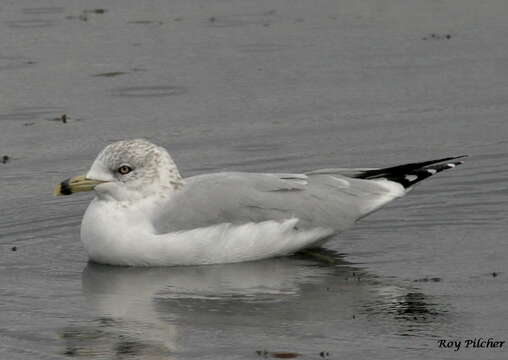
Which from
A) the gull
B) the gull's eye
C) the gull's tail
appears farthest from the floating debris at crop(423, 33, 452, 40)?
the gull's eye

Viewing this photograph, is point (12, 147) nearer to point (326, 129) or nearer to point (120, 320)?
point (326, 129)

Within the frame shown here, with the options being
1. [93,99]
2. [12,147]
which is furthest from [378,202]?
[93,99]

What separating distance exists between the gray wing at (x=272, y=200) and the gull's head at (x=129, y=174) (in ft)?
0.55

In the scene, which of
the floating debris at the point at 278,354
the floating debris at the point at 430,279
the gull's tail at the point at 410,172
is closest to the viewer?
the floating debris at the point at 278,354

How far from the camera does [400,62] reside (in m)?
16.2

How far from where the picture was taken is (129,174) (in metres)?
10.7

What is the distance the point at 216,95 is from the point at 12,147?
2469 millimetres

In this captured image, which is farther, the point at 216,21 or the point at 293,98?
the point at 216,21

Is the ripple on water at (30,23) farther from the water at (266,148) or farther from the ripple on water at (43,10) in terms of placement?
the ripple on water at (43,10)

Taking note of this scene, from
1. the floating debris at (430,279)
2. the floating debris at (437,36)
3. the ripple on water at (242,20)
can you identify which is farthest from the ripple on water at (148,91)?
the floating debris at (430,279)

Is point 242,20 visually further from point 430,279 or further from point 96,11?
point 430,279

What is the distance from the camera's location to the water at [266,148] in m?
8.76

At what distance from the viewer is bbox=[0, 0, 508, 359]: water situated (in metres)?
8.76

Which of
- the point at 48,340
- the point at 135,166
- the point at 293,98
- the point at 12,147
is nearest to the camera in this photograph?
the point at 48,340
